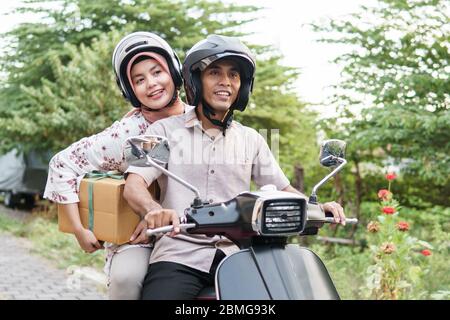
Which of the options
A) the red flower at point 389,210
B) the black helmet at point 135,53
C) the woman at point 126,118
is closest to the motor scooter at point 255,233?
the woman at point 126,118

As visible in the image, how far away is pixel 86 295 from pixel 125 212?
456 centimetres

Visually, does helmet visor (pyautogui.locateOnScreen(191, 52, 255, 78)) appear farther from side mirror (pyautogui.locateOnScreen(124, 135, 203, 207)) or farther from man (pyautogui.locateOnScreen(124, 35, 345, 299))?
side mirror (pyautogui.locateOnScreen(124, 135, 203, 207))

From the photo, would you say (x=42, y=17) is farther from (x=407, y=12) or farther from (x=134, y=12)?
(x=407, y=12)

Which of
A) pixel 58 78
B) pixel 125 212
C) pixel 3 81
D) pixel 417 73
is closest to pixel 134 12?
pixel 58 78

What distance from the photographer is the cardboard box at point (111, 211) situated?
2529mm

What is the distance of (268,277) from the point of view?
2.09m

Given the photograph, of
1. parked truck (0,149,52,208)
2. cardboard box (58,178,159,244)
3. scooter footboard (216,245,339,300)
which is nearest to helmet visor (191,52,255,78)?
cardboard box (58,178,159,244)

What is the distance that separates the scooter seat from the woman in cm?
49

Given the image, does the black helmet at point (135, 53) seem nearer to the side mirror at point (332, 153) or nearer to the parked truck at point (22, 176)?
the side mirror at point (332, 153)

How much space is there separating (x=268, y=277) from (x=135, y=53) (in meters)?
1.24

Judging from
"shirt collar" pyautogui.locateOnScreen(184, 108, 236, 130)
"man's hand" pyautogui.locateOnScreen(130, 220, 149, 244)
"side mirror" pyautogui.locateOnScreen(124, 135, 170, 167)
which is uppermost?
"shirt collar" pyautogui.locateOnScreen(184, 108, 236, 130)

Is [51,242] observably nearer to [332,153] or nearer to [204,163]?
[204,163]

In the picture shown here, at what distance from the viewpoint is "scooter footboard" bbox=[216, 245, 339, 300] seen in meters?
2.08

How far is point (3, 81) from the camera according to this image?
13.4 metres
